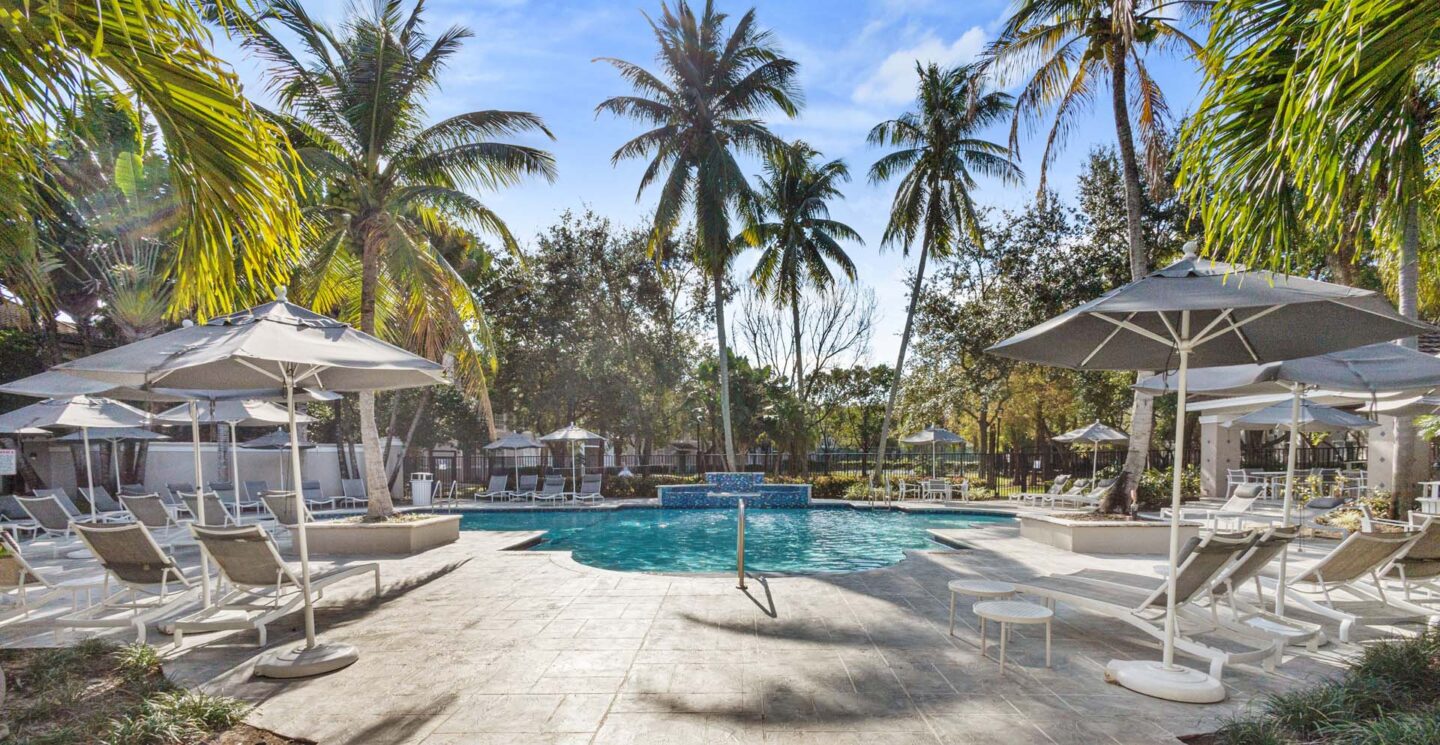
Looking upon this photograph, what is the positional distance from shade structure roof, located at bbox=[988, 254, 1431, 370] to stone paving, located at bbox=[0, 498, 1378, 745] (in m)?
2.14

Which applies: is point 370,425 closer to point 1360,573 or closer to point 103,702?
point 103,702

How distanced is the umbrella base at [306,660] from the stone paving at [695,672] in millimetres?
88

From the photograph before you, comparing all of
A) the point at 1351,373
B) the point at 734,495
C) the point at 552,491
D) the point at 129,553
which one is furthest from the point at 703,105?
the point at 129,553

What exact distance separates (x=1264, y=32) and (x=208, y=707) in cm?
652

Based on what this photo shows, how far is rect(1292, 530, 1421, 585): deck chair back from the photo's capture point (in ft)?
16.0

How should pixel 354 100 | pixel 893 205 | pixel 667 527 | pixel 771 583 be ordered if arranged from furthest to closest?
pixel 893 205
pixel 667 527
pixel 354 100
pixel 771 583

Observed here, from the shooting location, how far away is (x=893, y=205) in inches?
728

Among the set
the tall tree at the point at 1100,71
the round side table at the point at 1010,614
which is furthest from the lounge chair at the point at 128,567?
the tall tree at the point at 1100,71

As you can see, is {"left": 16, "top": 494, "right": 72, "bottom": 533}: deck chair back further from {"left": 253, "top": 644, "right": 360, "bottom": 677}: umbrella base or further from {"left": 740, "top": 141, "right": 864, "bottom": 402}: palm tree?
{"left": 740, "top": 141, "right": 864, "bottom": 402}: palm tree

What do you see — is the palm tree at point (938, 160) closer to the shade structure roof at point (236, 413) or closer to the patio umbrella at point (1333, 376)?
the patio umbrella at point (1333, 376)

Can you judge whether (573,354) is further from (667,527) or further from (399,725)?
(399,725)

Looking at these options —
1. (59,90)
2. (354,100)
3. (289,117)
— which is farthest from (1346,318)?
(289,117)

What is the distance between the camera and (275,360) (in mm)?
4316

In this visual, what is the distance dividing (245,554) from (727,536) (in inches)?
342
